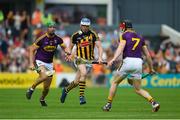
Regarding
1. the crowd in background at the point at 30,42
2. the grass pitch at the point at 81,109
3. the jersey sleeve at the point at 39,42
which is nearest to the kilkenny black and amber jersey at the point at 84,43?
the jersey sleeve at the point at 39,42

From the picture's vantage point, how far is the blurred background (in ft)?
129

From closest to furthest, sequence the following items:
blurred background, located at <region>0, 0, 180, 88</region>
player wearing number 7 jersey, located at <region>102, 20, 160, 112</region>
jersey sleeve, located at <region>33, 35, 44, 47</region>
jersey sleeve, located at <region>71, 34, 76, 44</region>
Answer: player wearing number 7 jersey, located at <region>102, 20, 160, 112</region>, jersey sleeve, located at <region>33, 35, 44, 47</region>, jersey sleeve, located at <region>71, 34, 76, 44</region>, blurred background, located at <region>0, 0, 180, 88</region>

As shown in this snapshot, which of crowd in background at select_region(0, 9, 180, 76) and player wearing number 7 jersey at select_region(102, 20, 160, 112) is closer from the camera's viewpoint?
player wearing number 7 jersey at select_region(102, 20, 160, 112)

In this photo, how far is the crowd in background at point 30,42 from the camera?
39.5 metres

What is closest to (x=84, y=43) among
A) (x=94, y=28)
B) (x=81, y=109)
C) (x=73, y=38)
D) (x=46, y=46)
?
(x=73, y=38)

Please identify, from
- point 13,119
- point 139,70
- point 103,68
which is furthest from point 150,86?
point 13,119

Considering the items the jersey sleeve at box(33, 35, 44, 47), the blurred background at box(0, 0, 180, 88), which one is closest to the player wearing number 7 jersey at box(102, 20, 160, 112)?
the jersey sleeve at box(33, 35, 44, 47)

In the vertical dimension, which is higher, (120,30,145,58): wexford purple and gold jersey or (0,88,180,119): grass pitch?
(120,30,145,58): wexford purple and gold jersey

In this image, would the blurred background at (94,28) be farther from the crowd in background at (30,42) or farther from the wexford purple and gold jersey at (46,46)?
the wexford purple and gold jersey at (46,46)

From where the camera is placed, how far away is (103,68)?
40.5 m

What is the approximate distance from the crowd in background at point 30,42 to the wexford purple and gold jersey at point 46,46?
1584 cm

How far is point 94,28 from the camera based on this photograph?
4428 centimetres

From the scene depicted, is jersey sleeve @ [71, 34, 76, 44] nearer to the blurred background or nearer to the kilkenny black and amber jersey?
the kilkenny black and amber jersey

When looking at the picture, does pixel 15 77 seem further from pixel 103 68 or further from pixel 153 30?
pixel 153 30
